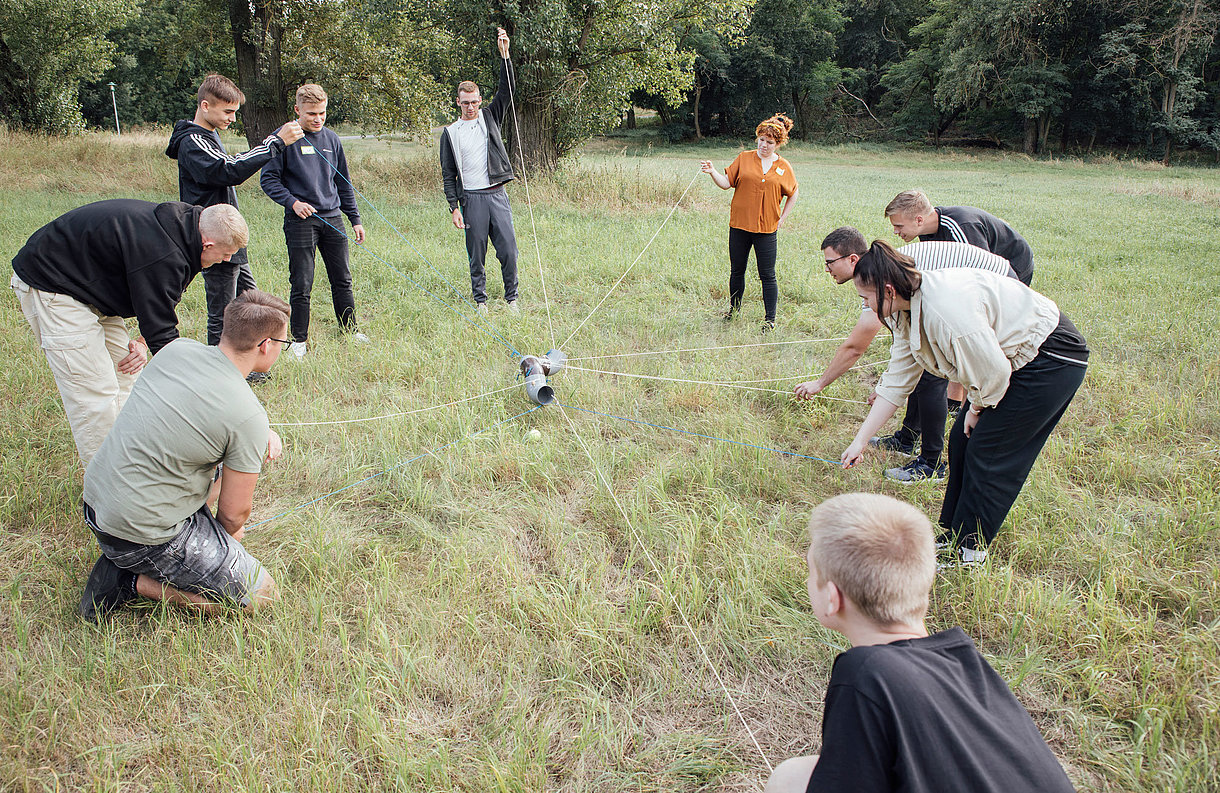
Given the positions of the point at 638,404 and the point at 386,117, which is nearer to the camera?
the point at 638,404

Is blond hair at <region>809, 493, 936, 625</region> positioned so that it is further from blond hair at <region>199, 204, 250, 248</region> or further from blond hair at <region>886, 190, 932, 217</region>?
blond hair at <region>199, 204, 250, 248</region>

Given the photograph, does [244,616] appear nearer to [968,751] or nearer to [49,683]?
[49,683]

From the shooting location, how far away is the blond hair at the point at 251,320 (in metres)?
2.60

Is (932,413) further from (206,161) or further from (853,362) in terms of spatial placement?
(206,161)

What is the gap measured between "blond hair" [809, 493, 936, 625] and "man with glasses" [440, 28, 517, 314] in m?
5.14

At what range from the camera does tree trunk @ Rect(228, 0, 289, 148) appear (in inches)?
511

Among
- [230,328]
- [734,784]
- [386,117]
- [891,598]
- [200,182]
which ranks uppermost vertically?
[386,117]

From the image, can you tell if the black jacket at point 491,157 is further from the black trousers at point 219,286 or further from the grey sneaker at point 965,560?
the grey sneaker at point 965,560

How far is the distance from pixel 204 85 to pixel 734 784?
15.4ft

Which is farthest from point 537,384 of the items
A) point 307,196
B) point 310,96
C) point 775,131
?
point 775,131

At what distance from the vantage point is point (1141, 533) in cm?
330

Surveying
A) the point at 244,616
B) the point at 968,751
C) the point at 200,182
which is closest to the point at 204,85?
the point at 200,182

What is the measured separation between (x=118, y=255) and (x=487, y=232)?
356 cm

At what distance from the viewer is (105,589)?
2.72 meters
